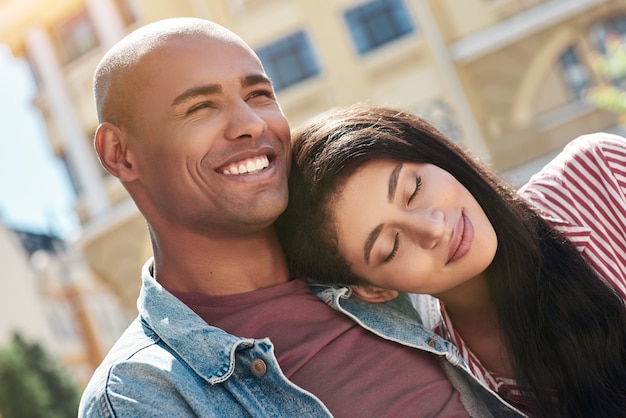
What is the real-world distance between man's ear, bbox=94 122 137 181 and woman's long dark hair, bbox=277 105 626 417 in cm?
46

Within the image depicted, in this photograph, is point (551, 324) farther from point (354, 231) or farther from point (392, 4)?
point (392, 4)

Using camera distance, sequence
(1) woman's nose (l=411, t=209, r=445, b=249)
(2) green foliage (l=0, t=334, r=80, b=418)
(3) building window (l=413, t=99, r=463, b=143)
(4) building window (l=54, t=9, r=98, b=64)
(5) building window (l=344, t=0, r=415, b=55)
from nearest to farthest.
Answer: (1) woman's nose (l=411, t=209, r=445, b=249) < (3) building window (l=413, t=99, r=463, b=143) < (5) building window (l=344, t=0, r=415, b=55) < (4) building window (l=54, t=9, r=98, b=64) < (2) green foliage (l=0, t=334, r=80, b=418)

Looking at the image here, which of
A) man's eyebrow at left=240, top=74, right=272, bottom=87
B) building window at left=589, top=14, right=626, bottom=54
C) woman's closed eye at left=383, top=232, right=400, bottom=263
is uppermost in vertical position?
man's eyebrow at left=240, top=74, right=272, bottom=87

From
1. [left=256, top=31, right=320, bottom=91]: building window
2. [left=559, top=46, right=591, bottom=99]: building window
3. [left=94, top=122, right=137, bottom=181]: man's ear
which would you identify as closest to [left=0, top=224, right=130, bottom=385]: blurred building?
[left=256, top=31, right=320, bottom=91]: building window

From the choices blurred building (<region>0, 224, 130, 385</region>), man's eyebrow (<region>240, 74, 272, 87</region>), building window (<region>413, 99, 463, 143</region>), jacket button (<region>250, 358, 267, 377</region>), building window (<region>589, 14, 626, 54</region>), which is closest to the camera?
jacket button (<region>250, 358, 267, 377</region>)

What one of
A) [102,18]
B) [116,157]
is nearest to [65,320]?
[102,18]

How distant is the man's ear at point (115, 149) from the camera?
2588 millimetres

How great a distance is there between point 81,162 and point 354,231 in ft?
44.9

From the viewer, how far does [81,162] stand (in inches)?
612

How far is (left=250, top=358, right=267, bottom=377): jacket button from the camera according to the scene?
227 centimetres

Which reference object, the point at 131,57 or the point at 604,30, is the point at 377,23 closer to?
the point at 604,30

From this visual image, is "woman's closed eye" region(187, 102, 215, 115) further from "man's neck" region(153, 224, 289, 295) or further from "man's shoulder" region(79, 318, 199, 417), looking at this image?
"man's shoulder" region(79, 318, 199, 417)

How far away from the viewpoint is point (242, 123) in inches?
96.4

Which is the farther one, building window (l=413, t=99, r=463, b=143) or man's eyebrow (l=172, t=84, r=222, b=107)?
building window (l=413, t=99, r=463, b=143)
